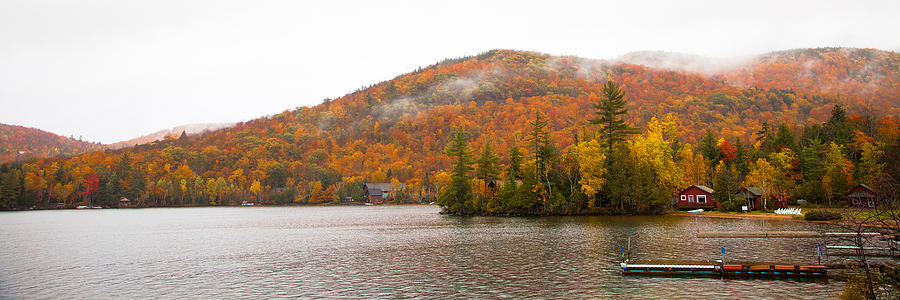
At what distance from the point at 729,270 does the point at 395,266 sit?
61.2ft

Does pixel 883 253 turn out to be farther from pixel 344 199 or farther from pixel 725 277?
pixel 344 199

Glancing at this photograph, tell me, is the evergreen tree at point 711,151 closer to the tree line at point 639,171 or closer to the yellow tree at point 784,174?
the tree line at point 639,171

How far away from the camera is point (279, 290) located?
990 inches

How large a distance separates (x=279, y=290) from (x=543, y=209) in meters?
59.7

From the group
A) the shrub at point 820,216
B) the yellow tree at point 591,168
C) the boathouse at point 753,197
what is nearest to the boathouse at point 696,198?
the boathouse at point 753,197

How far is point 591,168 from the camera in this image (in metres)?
75.9

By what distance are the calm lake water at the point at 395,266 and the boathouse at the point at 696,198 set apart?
31796 mm

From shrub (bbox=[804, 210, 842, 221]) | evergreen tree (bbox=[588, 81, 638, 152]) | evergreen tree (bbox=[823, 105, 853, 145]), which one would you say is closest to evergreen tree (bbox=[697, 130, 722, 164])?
evergreen tree (bbox=[823, 105, 853, 145])

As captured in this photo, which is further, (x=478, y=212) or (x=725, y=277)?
(x=478, y=212)

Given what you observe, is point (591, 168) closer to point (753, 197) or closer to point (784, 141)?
point (753, 197)

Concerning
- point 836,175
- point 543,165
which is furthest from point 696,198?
point 543,165

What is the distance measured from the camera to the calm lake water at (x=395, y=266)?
933 inches

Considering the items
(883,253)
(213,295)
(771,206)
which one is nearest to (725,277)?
(883,253)

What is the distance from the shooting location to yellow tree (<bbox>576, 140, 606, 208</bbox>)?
75.2 m
